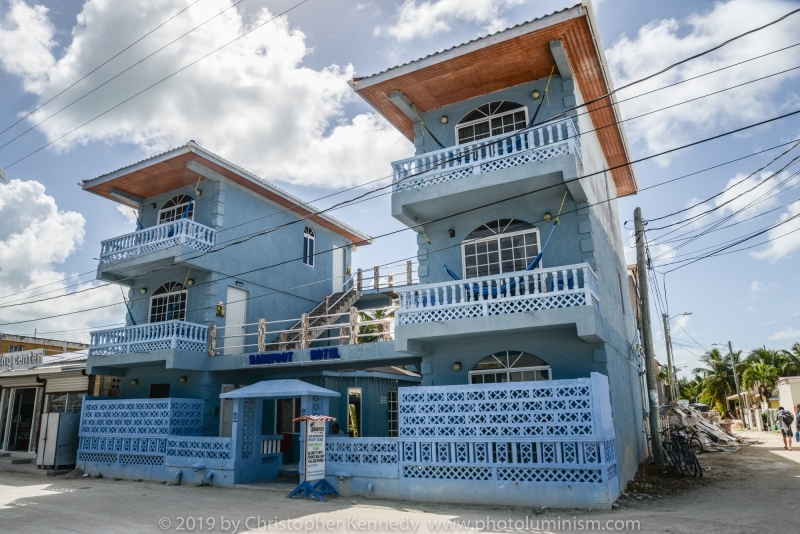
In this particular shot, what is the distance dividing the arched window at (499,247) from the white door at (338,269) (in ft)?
37.0

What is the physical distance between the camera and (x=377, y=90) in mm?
14992

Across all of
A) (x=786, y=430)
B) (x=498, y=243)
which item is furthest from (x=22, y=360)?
(x=786, y=430)

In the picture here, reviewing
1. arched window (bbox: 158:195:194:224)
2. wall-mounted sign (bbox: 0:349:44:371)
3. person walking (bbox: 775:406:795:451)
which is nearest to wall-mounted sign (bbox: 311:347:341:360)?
arched window (bbox: 158:195:194:224)

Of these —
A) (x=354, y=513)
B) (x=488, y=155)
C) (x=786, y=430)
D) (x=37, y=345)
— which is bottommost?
(x=354, y=513)

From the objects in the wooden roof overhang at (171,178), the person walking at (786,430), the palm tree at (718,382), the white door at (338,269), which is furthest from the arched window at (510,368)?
the palm tree at (718,382)

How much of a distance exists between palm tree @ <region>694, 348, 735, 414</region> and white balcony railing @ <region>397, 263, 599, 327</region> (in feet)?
166

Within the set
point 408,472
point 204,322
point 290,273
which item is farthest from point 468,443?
point 290,273

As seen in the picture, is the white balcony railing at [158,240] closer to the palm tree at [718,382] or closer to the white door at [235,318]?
the white door at [235,318]

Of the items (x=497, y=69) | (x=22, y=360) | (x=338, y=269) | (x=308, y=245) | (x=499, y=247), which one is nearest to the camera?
(x=497, y=69)

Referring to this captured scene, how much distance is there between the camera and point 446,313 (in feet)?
42.3

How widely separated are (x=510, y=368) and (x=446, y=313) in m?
2.12

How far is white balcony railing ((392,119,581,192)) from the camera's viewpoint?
504 inches

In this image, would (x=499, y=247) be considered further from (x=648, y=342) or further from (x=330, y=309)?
(x=330, y=309)

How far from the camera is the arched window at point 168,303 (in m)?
19.7
